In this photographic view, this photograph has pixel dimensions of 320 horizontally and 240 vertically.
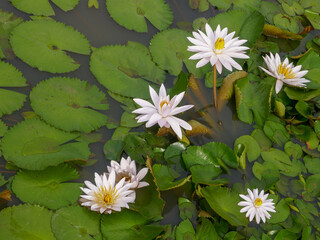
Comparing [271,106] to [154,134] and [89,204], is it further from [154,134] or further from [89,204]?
[89,204]

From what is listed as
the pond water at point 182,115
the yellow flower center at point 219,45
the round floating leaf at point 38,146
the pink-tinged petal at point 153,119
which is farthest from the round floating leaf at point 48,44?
the yellow flower center at point 219,45

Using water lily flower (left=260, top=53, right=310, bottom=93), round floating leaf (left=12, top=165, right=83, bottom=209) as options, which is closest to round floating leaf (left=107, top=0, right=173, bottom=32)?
water lily flower (left=260, top=53, right=310, bottom=93)

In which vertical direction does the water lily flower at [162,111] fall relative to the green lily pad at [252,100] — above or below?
above

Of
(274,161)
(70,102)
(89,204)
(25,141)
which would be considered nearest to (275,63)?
(274,161)

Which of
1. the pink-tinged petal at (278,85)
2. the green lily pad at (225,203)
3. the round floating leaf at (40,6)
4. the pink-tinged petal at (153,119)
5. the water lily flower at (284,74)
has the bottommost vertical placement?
the green lily pad at (225,203)

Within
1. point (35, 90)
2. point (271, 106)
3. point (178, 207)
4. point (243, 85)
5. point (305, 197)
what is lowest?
point (305, 197)

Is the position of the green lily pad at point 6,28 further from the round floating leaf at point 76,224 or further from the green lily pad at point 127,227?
the green lily pad at point 127,227

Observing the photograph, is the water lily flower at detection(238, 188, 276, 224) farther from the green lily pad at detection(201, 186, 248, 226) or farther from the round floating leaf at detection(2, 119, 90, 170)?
the round floating leaf at detection(2, 119, 90, 170)
